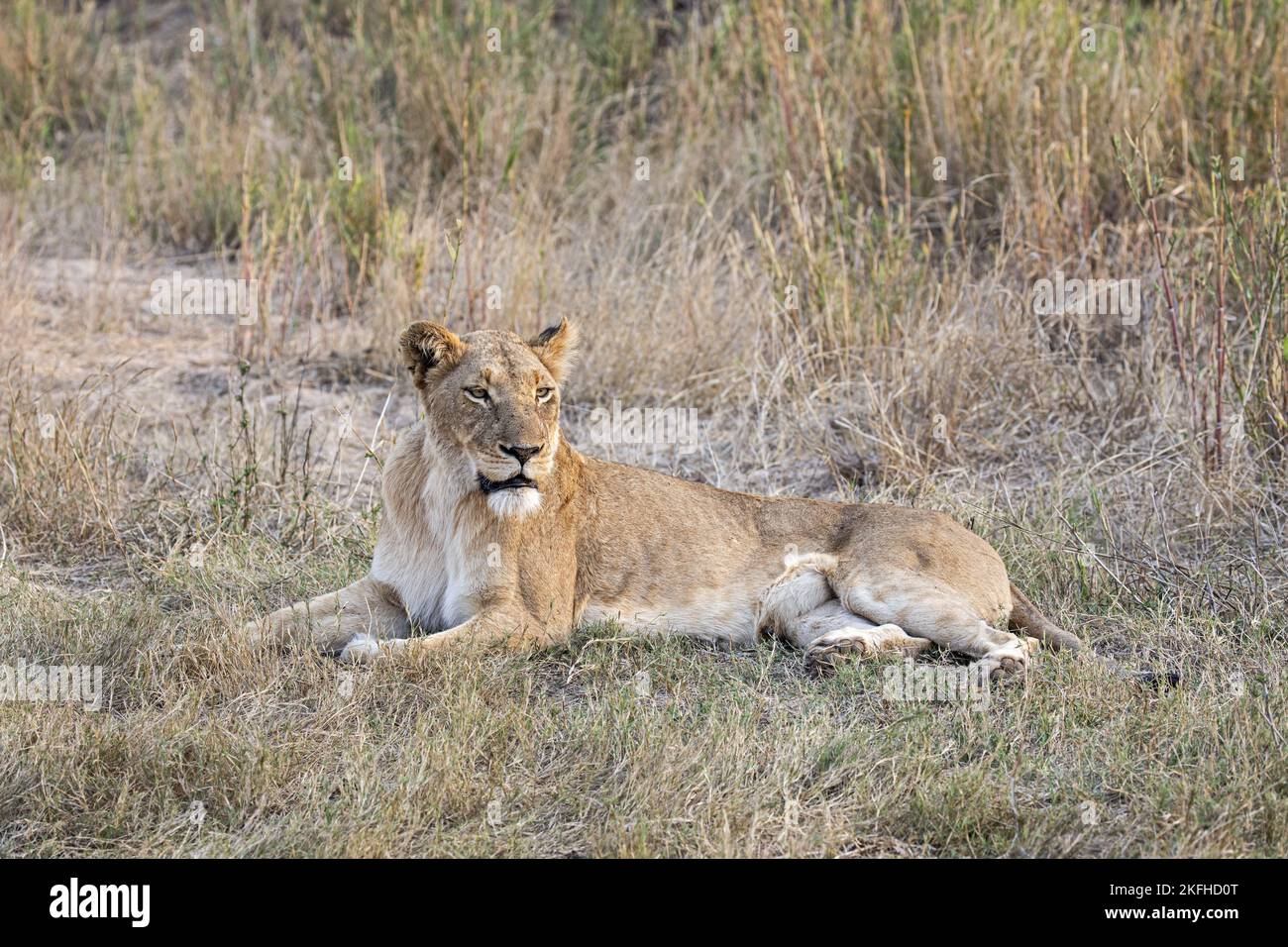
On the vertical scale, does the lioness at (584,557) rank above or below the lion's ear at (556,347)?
below

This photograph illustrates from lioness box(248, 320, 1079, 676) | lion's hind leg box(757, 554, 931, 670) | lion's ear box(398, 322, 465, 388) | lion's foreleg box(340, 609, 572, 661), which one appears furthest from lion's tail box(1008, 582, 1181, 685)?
lion's ear box(398, 322, 465, 388)

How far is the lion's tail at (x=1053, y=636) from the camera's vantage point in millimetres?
4816

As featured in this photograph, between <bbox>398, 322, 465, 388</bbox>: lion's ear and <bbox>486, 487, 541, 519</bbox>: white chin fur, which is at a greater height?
<bbox>398, 322, 465, 388</bbox>: lion's ear

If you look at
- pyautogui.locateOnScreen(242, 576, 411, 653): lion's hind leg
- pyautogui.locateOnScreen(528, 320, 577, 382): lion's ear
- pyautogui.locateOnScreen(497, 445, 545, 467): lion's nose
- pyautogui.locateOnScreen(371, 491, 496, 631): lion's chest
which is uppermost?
pyautogui.locateOnScreen(528, 320, 577, 382): lion's ear

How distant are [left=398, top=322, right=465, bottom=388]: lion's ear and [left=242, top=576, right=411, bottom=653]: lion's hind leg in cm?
76

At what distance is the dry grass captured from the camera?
4070mm

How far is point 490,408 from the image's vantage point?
194 inches

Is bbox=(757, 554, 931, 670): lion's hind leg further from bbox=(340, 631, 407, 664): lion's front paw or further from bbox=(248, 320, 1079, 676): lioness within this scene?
bbox=(340, 631, 407, 664): lion's front paw

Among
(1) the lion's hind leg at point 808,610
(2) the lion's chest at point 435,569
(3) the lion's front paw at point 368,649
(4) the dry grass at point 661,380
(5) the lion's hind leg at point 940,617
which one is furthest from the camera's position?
(1) the lion's hind leg at point 808,610

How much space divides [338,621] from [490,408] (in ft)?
2.88

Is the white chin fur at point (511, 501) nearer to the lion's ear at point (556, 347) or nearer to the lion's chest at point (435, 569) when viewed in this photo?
the lion's chest at point (435, 569)

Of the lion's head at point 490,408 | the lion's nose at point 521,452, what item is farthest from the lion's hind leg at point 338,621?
the lion's nose at point 521,452

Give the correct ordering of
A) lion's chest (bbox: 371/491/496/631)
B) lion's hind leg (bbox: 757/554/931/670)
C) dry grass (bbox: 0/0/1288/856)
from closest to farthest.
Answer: dry grass (bbox: 0/0/1288/856), lion's chest (bbox: 371/491/496/631), lion's hind leg (bbox: 757/554/931/670)

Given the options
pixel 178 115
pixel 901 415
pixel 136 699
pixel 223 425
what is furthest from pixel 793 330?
pixel 178 115
